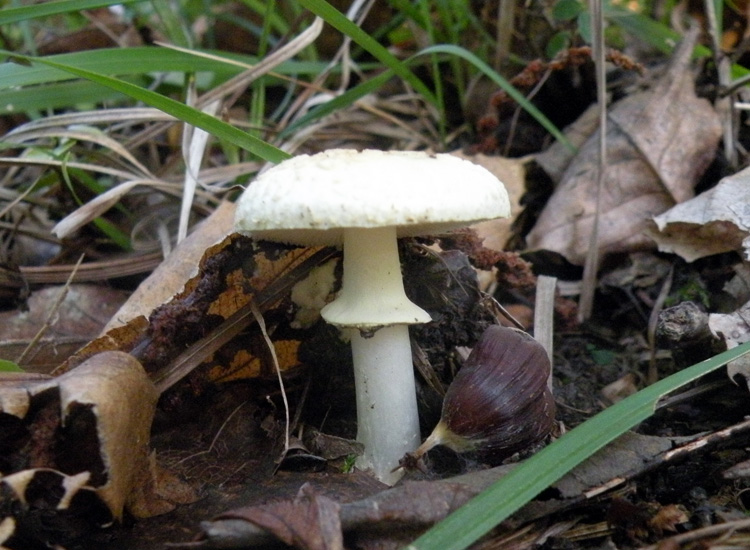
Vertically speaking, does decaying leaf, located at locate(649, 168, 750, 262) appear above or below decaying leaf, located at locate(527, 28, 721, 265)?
below

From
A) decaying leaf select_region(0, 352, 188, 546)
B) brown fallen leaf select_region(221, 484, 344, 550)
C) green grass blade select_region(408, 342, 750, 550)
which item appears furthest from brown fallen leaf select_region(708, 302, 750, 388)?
decaying leaf select_region(0, 352, 188, 546)

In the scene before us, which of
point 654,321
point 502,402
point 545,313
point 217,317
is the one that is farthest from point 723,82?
point 217,317

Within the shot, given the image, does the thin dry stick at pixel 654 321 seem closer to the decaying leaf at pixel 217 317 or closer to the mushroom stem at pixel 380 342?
the mushroom stem at pixel 380 342

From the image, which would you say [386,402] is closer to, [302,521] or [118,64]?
[302,521]

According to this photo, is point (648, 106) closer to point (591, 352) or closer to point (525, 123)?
point (525, 123)

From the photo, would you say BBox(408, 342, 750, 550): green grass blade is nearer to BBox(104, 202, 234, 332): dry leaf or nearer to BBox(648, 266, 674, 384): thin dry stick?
BBox(648, 266, 674, 384): thin dry stick

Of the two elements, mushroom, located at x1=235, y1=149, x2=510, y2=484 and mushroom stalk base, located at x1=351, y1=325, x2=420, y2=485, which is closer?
mushroom, located at x1=235, y1=149, x2=510, y2=484
